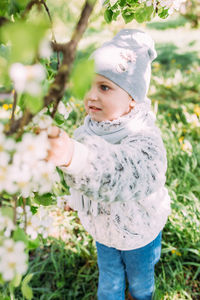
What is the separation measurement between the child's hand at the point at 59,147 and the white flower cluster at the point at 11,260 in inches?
6.7

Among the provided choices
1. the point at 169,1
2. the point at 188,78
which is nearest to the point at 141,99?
the point at 169,1

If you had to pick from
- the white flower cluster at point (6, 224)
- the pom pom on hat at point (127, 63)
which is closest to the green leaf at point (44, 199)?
the white flower cluster at point (6, 224)

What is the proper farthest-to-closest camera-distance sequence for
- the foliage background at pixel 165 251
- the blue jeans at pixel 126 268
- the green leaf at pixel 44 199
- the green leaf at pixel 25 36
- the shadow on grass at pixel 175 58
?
the shadow on grass at pixel 175 58 → the foliage background at pixel 165 251 → the blue jeans at pixel 126 268 → the green leaf at pixel 44 199 → the green leaf at pixel 25 36

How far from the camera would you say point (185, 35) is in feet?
25.2

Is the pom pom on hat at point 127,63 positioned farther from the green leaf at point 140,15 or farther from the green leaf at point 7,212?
the green leaf at point 7,212

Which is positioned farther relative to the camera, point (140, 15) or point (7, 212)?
point (140, 15)

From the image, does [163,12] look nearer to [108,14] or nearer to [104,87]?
[108,14]

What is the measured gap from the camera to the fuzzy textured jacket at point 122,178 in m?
0.65

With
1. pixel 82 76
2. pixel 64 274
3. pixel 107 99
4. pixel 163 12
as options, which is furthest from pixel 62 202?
pixel 82 76

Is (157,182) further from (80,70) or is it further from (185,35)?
(185,35)

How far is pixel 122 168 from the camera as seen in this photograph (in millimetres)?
726

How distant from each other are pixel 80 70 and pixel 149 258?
122cm

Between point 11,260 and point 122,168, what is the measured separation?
0.36m

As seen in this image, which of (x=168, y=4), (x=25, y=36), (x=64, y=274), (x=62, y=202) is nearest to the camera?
(x=25, y=36)
